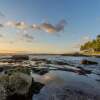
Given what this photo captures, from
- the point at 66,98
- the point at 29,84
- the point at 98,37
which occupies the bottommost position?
the point at 66,98

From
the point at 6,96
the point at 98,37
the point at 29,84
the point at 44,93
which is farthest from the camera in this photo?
the point at 98,37

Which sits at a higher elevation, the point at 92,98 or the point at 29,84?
the point at 29,84

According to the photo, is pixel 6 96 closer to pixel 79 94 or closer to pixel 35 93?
pixel 35 93

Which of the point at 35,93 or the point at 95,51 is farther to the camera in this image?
the point at 95,51

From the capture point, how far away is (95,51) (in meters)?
168

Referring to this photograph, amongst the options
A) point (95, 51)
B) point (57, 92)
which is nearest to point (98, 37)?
point (95, 51)

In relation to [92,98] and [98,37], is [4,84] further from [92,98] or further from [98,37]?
[98,37]

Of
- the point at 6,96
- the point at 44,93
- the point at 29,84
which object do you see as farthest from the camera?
the point at 44,93

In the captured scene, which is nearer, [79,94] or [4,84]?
[4,84]

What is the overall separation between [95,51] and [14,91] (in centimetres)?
15973

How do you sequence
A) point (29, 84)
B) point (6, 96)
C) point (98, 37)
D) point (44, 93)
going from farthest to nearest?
1. point (98, 37)
2. point (44, 93)
3. point (29, 84)
4. point (6, 96)

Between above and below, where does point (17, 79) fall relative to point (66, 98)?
above

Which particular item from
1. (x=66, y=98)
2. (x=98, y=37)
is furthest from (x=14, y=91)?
(x=98, y=37)

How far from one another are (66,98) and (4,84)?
445cm
